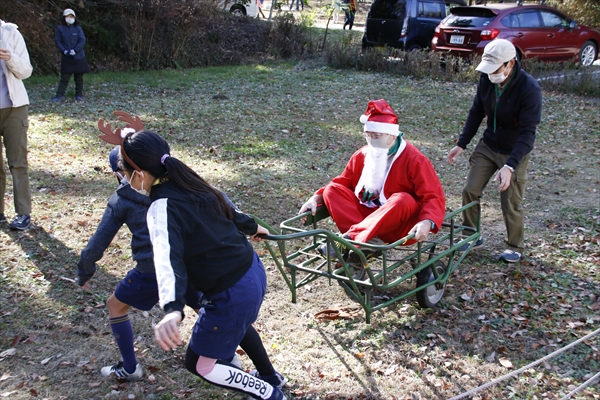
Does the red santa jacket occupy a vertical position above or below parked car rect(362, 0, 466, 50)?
below

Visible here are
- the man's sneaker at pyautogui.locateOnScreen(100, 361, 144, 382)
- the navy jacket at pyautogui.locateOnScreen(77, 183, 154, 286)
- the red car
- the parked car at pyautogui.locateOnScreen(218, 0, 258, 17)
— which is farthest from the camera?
the parked car at pyautogui.locateOnScreen(218, 0, 258, 17)

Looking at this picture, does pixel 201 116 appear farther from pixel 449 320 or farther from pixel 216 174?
pixel 449 320

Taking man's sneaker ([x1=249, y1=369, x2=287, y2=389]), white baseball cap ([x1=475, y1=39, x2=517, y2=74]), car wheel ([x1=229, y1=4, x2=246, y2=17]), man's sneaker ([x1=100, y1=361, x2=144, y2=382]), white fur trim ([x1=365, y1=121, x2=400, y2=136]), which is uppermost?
car wheel ([x1=229, y1=4, x2=246, y2=17])

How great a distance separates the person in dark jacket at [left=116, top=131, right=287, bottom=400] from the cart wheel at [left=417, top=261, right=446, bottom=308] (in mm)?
1800

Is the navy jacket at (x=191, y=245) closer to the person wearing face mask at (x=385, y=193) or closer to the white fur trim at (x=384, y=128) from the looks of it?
the person wearing face mask at (x=385, y=193)

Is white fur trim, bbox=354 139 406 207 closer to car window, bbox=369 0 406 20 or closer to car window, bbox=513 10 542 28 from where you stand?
car window, bbox=513 10 542 28

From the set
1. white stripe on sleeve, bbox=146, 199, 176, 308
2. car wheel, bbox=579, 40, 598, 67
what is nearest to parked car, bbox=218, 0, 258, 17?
car wheel, bbox=579, 40, 598, 67

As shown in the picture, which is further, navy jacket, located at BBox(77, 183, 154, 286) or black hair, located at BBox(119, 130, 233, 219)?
navy jacket, located at BBox(77, 183, 154, 286)

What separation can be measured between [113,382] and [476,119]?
3.82 m

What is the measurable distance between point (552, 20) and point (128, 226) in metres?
13.8

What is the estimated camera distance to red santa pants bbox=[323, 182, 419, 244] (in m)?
4.07

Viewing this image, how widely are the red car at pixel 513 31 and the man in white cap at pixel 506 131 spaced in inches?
333

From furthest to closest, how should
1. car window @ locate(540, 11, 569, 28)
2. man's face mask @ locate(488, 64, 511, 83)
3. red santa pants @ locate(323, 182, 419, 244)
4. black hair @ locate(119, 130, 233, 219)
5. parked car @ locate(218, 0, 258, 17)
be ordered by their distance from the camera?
parked car @ locate(218, 0, 258, 17)
car window @ locate(540, 11, 569, 28)
man's face mask @ locate(488, 64, 511, 83)
red santa pants @ locate(323, 182, 419, 244)
black hair @ locate(119, 130, 233, 219)

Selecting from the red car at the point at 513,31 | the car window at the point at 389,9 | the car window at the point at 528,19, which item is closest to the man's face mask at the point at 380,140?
the red car at the point at 513,31
